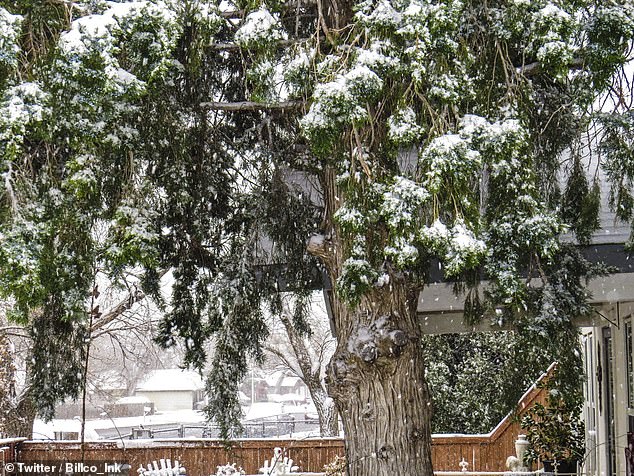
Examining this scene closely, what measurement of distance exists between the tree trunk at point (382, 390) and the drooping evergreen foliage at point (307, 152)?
296 mm

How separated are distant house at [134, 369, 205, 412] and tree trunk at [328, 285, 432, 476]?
41294 millimetres

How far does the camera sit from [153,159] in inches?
229

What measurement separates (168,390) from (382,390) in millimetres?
43184

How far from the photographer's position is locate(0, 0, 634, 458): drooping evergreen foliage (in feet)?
14.1

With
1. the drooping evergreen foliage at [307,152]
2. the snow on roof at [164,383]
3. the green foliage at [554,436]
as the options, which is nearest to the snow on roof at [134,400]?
the snow on roof at [164,383]

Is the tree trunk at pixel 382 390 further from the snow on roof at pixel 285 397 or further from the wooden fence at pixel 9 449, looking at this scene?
the snow on roof at pixel 285 397

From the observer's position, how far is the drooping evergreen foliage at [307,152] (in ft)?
14.1

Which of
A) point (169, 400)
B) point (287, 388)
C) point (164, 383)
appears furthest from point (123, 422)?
point (287, 388)

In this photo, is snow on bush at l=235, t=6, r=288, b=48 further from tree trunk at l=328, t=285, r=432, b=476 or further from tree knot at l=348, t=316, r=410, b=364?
tree knot at l=348, t=316, r=410, b=364

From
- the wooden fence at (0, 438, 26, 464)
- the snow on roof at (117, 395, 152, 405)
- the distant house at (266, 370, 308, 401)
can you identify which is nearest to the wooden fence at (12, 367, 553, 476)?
the wooden fence at (0, 438, 26, 464)

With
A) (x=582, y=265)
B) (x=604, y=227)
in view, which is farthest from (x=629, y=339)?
(x=582, y=265)

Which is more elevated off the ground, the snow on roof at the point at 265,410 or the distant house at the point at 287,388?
the distant house at the point at 287,388

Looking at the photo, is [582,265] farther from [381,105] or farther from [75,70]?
[75,70]

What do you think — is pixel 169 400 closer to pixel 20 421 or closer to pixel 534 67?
pixel 20 421
